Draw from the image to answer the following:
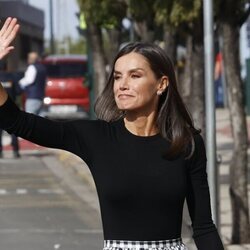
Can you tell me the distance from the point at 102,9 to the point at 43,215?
3.93 meters

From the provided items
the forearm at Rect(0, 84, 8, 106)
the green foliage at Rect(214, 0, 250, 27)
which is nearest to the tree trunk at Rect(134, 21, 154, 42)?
the green foliage at Rect(214, 0, 250, 27)

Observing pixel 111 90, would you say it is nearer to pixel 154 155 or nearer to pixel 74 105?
pixel 154 155

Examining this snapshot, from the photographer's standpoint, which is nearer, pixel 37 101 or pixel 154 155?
pixel 154 155

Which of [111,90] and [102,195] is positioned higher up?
[111,90]

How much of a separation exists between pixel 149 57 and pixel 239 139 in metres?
7.10

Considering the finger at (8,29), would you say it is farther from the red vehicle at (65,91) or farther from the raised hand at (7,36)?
the red vehicle at (65,91)

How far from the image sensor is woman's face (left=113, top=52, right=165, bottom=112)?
13.7 ft

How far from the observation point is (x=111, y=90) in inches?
173

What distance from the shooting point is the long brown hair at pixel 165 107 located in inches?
167

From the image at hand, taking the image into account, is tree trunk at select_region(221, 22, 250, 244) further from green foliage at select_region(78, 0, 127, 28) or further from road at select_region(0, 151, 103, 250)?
green foliage at select_region(78, 0, 127, 28)

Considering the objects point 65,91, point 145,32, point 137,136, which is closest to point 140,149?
point 137,136

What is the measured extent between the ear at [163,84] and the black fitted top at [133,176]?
0.64 feet

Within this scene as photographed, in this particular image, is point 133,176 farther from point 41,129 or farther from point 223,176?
point 223,176

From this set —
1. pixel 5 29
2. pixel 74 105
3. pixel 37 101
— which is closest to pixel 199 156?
pixel 5 29
